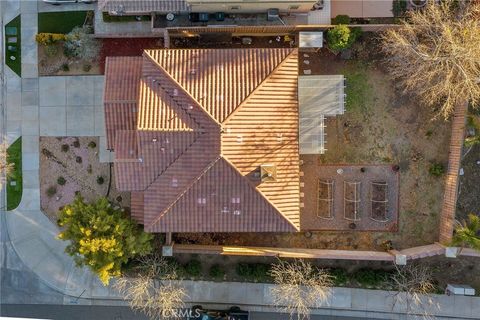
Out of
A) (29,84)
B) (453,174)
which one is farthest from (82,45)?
(453,174)

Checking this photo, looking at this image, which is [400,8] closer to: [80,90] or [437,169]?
[437,169]

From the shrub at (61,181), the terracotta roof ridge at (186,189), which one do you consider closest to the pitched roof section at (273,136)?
the terracotta roof ridge at (186,189)

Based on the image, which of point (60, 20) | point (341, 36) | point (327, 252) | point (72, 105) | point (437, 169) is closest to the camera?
point (341, 36)

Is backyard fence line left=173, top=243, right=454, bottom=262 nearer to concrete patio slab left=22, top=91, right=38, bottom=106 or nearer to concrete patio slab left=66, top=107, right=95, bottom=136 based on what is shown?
concrete patio slab left=66, top=107, right=95, bottom=136

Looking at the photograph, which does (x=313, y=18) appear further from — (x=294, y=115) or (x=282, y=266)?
(x=282, y=266)

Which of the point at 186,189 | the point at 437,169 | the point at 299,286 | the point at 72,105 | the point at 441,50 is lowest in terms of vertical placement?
the point at 299,286

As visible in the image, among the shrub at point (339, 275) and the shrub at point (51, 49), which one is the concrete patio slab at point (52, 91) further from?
the shrub at point (339, 275)

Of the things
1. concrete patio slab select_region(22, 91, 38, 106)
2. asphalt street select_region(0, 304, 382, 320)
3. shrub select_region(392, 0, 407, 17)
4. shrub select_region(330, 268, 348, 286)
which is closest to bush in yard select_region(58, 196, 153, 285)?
asphalt street select_region(0, 304, 382, 320)

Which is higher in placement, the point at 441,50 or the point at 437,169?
the point at 441,50
